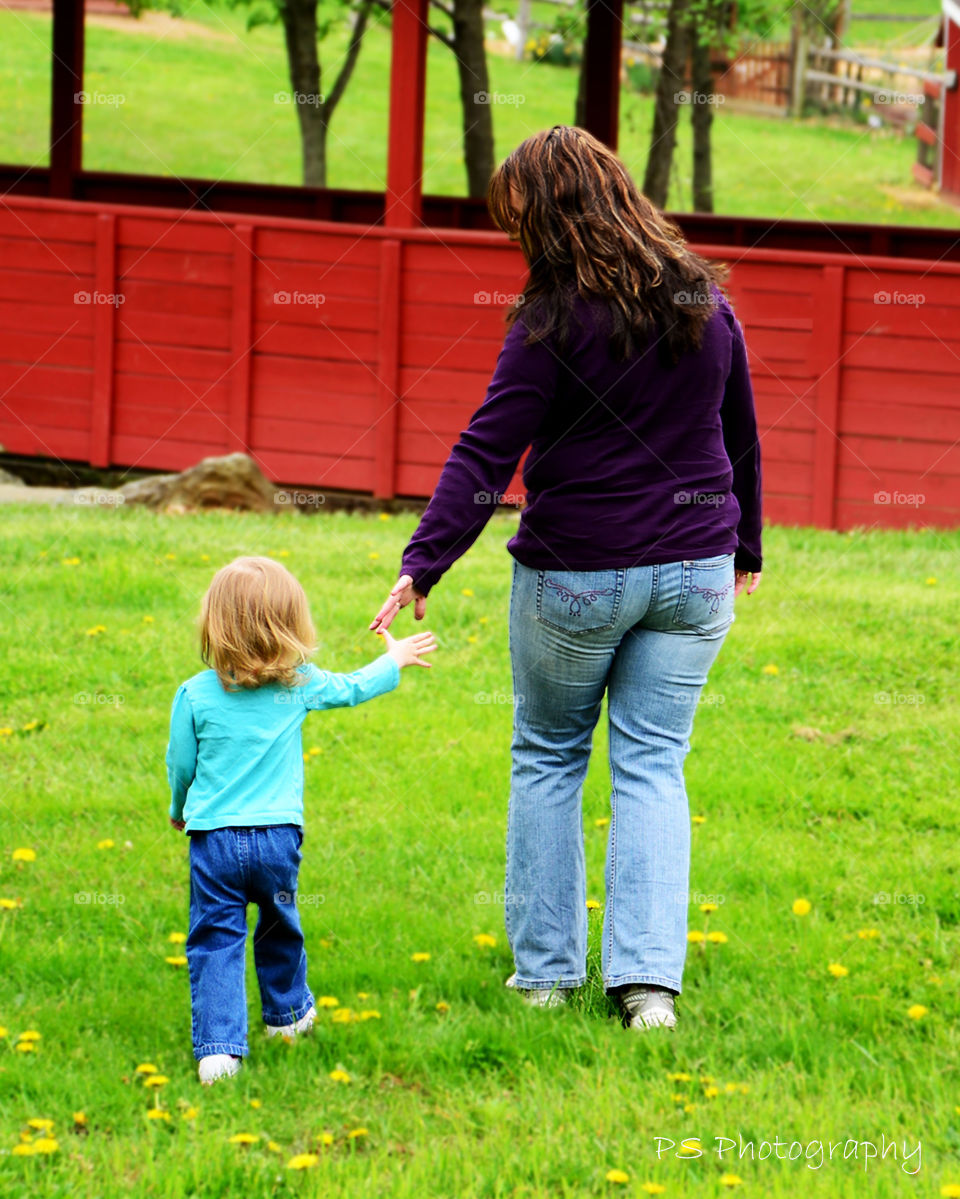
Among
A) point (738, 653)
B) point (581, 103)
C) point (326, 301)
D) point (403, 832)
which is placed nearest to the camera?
point (403, 832)

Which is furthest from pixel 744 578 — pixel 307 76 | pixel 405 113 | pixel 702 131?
pixel 702 131

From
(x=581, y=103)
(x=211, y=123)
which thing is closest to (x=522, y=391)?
(x=581, y=103)

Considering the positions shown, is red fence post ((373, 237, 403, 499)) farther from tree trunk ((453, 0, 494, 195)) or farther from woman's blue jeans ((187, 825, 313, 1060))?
woman's blue jeans ((187, 825, 313, 1060))

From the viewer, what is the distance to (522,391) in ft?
10.3

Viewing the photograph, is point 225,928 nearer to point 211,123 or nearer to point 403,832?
point 403,832

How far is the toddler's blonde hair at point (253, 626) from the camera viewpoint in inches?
124

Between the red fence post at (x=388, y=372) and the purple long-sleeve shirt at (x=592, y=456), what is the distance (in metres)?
6.93

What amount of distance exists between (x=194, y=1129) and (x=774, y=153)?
103 feet

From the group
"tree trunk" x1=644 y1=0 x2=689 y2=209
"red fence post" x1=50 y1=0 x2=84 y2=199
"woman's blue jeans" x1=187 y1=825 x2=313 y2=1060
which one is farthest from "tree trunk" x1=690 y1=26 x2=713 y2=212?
"woman's blue jeans" x1=187 y1=825 x2=313 y2=1060

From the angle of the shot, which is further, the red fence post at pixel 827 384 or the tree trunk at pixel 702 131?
the tree trunk at pixel 702 131

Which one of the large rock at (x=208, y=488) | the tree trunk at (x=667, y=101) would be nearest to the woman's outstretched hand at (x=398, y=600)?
the large rock at (x=208, y=488)

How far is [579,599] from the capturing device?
3.21 meters

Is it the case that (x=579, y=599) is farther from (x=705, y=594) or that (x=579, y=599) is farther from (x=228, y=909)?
(x=228, y=909)

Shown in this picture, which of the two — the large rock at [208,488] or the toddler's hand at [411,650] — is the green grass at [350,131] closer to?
the large rock at [208,488]
